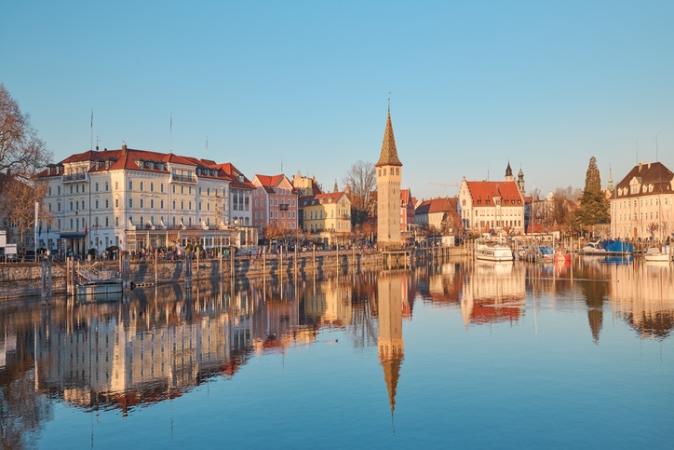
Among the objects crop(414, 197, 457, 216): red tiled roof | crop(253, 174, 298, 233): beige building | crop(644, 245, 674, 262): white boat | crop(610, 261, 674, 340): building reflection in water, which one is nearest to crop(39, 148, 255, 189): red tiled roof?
crop(253, 174, 298, 233): beige building

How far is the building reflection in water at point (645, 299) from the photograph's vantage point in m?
31.7

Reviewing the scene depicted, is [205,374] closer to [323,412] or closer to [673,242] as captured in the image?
[323,412]

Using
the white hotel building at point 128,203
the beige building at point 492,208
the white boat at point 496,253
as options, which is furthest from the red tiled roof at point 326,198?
the beige building at point 492,208

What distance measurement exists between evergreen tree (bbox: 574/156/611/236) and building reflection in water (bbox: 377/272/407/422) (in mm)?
70173

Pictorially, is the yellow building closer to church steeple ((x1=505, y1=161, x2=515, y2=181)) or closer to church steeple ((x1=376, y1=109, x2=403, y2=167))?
church steeple ((x1=376, y1=109, x2=403, y2=167))

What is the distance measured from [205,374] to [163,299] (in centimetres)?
2257

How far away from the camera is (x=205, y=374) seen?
22844 millimetres

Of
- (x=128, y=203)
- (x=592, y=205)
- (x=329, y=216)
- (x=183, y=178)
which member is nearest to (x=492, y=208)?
(x=592, y=205)

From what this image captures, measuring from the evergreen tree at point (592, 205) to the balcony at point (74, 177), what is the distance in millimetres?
92417

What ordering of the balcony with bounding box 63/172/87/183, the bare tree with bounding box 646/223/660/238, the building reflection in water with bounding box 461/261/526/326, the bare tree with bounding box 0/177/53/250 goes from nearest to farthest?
the building reflection in water with bounding box 461/261/526/326
the bare tree with bounding box 0/177/53/250
the balcony with bounding box 63/172/87/183
the bare tree with bounding box 646/223/660/238

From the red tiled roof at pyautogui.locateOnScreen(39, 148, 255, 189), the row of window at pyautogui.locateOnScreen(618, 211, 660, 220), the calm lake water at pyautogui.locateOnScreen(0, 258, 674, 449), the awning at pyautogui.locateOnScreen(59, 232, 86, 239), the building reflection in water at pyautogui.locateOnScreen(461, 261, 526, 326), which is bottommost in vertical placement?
the calm lake water at pyautogui.locateOnScreen(0, 258, 674, 449)

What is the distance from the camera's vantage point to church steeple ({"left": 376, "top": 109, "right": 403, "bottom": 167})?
9306cm

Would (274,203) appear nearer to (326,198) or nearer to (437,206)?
(326,198)

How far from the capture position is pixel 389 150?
93.8m
